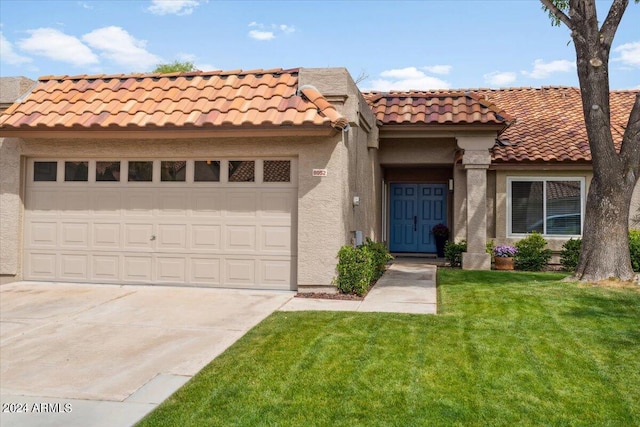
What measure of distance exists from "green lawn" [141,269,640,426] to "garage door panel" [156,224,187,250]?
3.25m

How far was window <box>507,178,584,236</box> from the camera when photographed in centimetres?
1401

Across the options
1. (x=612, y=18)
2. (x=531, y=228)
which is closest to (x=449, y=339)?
(x=612, y=18)

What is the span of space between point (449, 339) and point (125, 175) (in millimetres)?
6971

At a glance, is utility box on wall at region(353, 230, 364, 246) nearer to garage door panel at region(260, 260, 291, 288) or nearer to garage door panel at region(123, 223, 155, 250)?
garage door panel at region(260, 260, 291, 288)

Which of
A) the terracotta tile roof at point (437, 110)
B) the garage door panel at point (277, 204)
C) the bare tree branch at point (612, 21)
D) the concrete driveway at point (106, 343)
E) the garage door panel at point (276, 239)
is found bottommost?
the concrete driveway at point (106, 343)

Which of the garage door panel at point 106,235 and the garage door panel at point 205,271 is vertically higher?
the garage door panel at point 106,235

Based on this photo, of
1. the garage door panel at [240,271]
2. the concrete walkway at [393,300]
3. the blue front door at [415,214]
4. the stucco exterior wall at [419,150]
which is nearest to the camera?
the concrete walkway at [393,300]

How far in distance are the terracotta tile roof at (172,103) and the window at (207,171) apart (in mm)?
935

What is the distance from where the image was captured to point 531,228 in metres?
14.2

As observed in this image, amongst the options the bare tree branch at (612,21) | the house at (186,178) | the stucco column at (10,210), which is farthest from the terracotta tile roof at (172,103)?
the bare tree branch at (612,21)

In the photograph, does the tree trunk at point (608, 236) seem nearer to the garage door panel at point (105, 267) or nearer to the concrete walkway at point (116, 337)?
the concrete walkway at point (116, 337)

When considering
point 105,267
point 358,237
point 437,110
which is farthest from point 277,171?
point 437,110

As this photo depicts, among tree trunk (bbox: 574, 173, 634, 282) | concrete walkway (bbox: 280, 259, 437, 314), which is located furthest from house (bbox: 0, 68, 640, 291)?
tree trunk (bbox: 574, 173, 634, 282)

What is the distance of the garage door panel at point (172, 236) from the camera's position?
9.91 m
